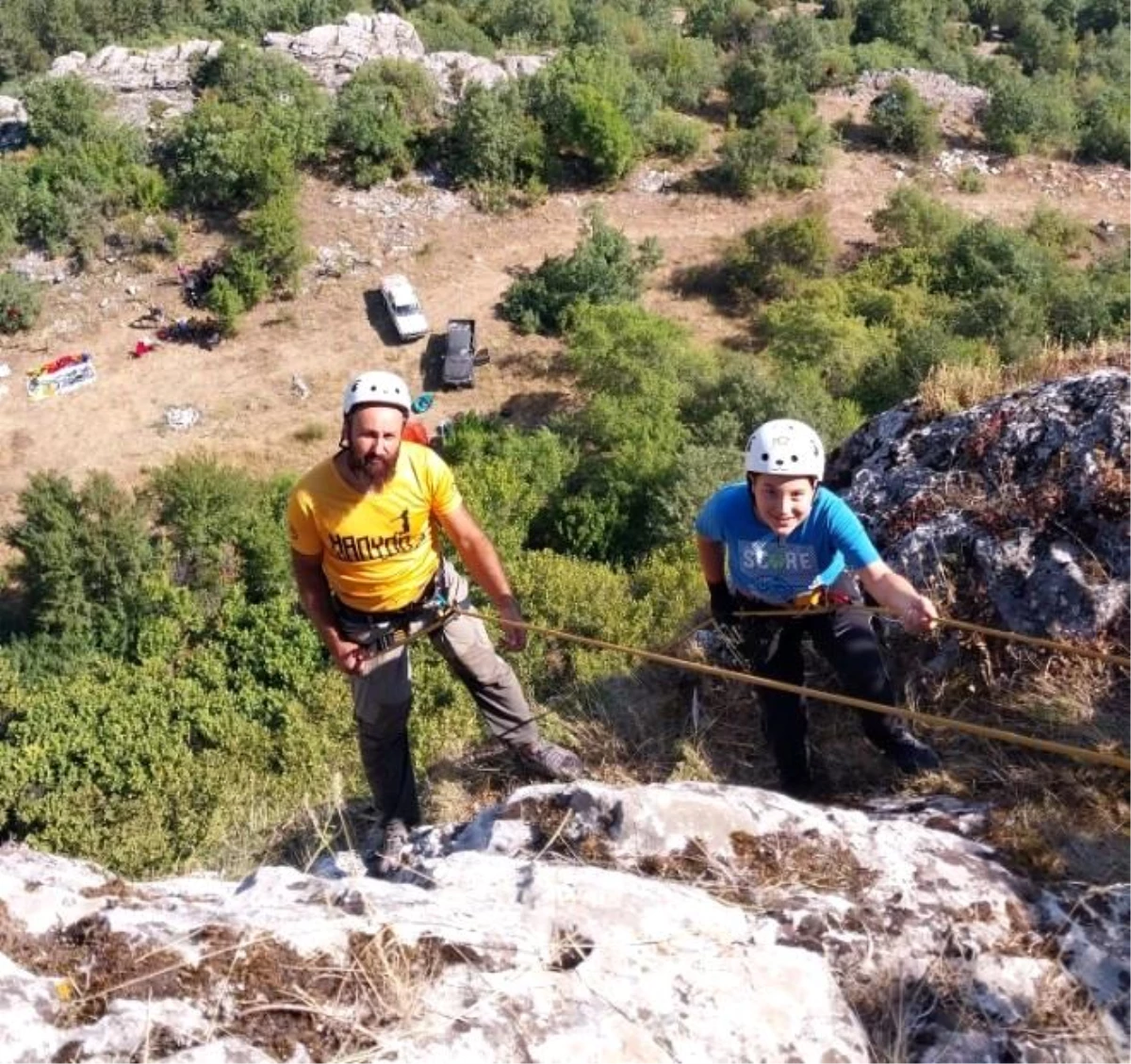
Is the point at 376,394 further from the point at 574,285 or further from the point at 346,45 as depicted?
the point at 346,45

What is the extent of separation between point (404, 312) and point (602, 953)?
23.7m

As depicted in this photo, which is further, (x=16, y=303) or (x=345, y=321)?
(x=345, y=321)

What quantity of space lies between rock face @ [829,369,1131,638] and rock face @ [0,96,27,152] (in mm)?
31221

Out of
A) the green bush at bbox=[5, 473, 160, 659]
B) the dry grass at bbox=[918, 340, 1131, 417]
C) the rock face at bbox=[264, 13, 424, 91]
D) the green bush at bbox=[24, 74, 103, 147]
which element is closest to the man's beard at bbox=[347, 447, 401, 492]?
the dry grass at bbox=[918, 340, 1131, 417]

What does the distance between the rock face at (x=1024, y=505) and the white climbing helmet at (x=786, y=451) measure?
1915 millimetres

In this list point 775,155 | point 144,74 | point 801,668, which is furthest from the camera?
point 144,74

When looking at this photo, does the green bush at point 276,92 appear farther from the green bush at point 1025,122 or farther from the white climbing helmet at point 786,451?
the white climbing helmet at point 786,451

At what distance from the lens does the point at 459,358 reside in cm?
2412

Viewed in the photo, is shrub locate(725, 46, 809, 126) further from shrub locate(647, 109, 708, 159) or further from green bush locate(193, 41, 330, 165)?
green bush locate(193, 41, 330, 165)

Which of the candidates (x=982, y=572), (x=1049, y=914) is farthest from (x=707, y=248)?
(x=1049, y=914)

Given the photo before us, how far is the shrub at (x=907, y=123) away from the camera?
32375 millimetres

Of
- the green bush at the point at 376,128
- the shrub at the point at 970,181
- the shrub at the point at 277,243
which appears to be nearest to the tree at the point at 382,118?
the green bush at the point at 376,128

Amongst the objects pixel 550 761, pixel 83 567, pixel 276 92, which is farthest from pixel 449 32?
pixel 550 761

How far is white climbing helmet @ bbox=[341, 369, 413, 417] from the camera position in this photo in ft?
12.7
